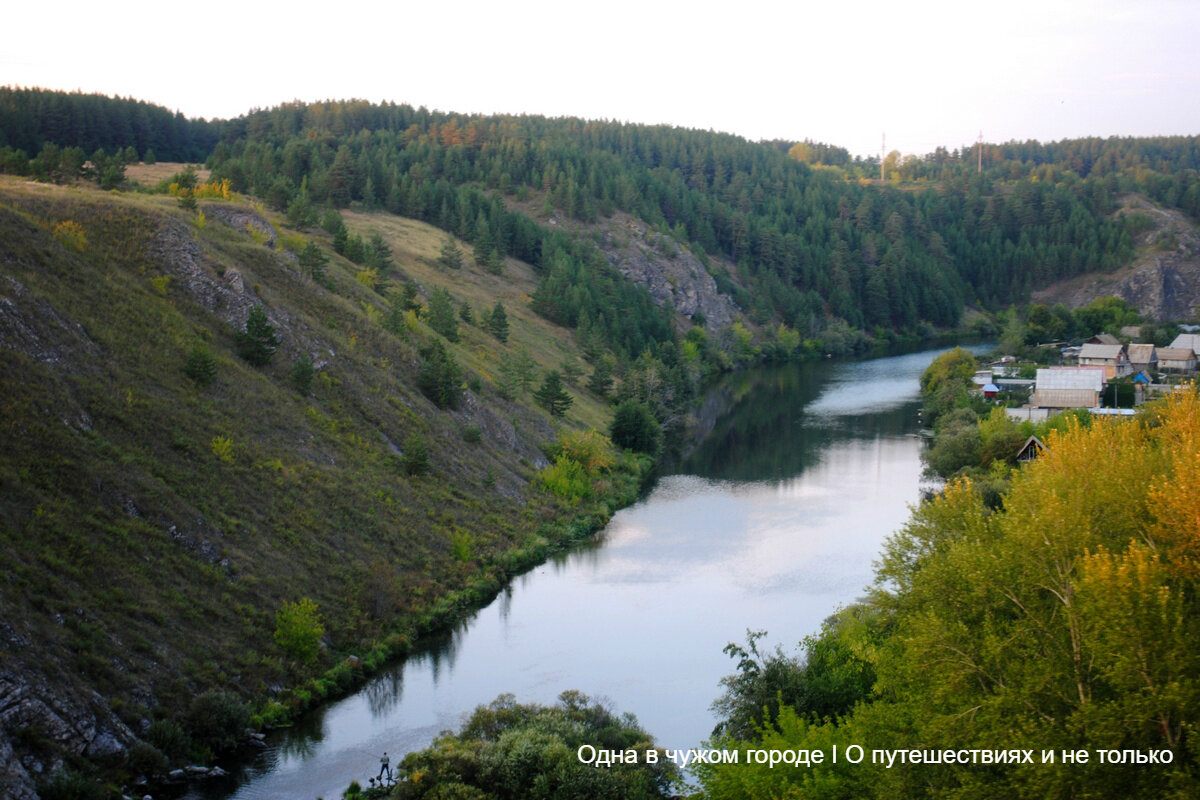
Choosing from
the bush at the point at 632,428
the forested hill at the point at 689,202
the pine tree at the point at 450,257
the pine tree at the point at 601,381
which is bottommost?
the bush at the point at 632,428

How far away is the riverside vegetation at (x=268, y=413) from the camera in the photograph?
19828 millimetres

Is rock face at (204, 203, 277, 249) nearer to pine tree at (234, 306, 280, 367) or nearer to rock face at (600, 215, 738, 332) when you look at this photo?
pine tree at (234, 306, 280, 367)

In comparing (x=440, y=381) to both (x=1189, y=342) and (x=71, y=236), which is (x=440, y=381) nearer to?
(x=71, y=236)

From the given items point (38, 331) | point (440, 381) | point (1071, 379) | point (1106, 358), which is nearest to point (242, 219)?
point (440, 381)

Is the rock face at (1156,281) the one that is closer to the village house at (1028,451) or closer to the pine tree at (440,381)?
the village house at (1028,451)

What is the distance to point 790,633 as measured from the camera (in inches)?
1071

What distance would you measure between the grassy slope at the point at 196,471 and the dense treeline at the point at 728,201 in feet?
100

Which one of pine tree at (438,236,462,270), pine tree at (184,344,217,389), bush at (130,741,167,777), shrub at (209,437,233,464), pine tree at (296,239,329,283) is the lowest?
bush at (130,741,167,777)

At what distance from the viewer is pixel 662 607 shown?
1184 inches

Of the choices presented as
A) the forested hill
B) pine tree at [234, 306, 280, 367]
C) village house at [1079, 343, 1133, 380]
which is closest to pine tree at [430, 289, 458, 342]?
the forested hill

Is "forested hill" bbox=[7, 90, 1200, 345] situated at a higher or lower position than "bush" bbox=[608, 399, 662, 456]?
higher

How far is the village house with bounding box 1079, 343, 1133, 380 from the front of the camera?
61781mm

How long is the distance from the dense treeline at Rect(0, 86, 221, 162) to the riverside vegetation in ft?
1.08

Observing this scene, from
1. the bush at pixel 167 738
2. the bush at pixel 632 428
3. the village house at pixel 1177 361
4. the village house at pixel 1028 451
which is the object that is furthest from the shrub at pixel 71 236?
the village house at pixel 1177 361
